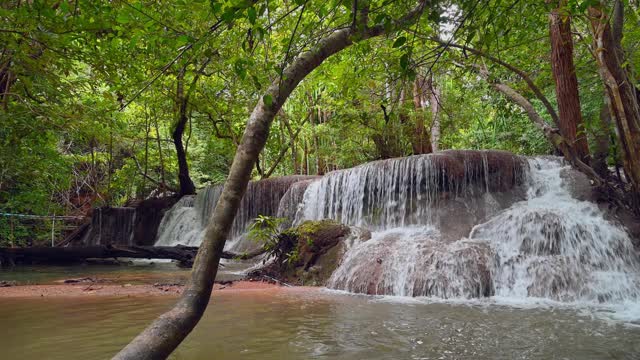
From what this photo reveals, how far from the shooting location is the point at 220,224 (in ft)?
7.89

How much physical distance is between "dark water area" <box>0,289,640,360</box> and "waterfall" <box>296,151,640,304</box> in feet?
4.39

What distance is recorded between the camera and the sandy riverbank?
6531mm

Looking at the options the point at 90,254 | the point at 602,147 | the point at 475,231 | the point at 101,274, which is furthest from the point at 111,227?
the point at 602,147

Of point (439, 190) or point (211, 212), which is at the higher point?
point (439, 190)

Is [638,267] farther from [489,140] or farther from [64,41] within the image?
[489,140]

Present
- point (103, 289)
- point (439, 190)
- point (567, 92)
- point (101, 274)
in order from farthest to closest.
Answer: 1. point (439, 190)
2. point (567, 92)
3. point (101, 274)
4. point (103, 289)

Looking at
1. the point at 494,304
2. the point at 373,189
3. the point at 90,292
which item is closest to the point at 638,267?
the point at 494,304

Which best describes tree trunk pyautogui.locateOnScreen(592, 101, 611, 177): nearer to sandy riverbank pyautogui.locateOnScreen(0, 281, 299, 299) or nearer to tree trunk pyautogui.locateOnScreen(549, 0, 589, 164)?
tree trunk pyautogui.locateOnScreen(549, 0, 589, 164)

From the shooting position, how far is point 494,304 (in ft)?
20.1

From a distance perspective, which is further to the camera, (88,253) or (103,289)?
(88,253)

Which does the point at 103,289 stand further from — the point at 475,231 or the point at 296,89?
the point at 296,89

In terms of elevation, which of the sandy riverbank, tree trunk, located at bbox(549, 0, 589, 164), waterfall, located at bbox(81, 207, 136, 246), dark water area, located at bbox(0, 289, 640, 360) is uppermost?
tree trunk, located at bbox(549, 0, 589, 164)

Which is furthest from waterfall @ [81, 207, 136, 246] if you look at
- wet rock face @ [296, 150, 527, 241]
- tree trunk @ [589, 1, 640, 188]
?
tree trunk @ [589, 1, 640, 188]

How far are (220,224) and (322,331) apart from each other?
2265 mm
